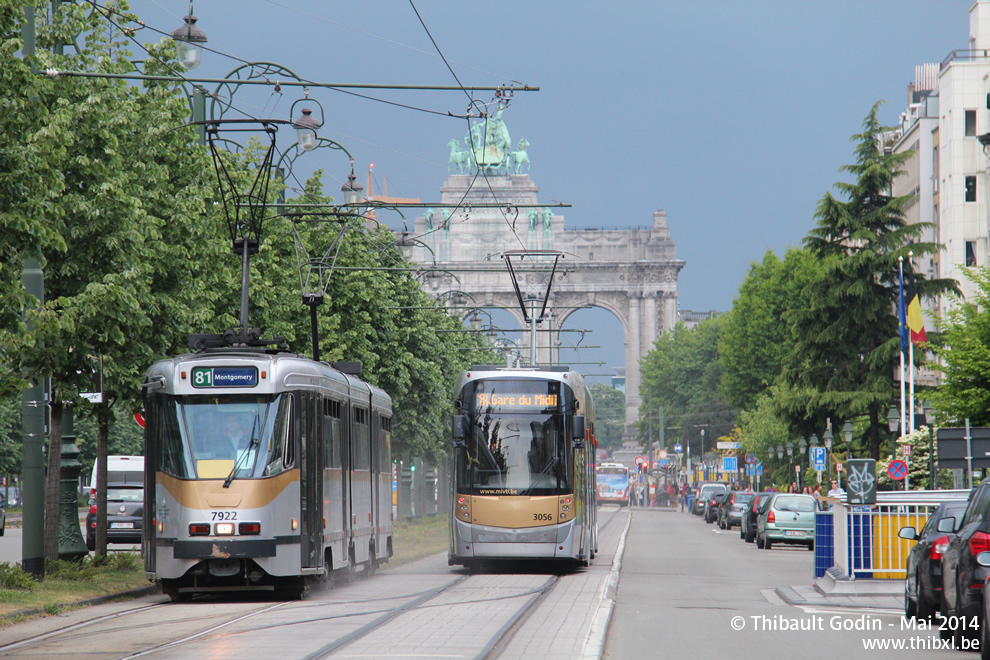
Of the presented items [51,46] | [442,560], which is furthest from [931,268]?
[51,46]

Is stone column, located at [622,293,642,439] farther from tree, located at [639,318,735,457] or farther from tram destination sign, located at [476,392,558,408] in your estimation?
tram destination sign, located at [476,392,558,408]

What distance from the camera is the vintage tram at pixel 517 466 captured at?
918 inches

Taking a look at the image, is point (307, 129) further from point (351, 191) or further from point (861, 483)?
point (861, 483)

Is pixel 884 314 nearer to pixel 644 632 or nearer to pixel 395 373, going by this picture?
pixel 395 373

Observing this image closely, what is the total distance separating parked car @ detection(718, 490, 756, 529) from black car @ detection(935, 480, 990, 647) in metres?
38.9

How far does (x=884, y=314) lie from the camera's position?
183 feet

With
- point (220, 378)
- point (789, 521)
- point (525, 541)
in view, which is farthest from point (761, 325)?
point (220, 378)

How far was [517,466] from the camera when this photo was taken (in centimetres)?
2359

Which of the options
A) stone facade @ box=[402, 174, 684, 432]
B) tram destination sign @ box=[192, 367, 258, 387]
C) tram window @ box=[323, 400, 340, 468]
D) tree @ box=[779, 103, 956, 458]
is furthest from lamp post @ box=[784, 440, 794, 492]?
tram destination sign @ box=[192, 367, 258, 387]

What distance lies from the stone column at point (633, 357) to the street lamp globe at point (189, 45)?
378ft

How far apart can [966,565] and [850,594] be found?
7.28 m

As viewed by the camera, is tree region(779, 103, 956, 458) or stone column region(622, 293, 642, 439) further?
stone column region(622, 293, 642, 439)

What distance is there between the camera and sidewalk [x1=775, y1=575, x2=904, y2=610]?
18.3 metres

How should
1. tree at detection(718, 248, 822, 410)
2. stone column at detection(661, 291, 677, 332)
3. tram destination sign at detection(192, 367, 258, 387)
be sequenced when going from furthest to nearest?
stone column at detection(661, 291, 677, 332)
tree at detection(718, 248, 822, 410)
tram destination sign at detection(192, 367, 258, 387)
